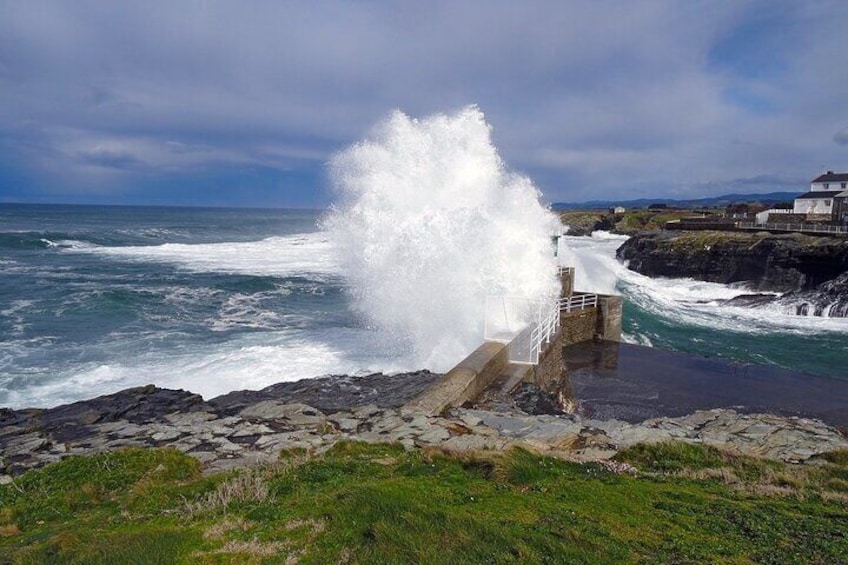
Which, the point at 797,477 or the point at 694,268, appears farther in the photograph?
the point at 694,268

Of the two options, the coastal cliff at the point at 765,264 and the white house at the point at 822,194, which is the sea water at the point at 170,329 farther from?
the white house at the point at 822,194

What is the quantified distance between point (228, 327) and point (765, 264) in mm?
29906

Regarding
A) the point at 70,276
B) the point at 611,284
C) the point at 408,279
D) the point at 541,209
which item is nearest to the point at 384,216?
the point at 408,279

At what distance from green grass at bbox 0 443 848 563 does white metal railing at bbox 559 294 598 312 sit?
9807 mm

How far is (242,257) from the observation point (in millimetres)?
41938

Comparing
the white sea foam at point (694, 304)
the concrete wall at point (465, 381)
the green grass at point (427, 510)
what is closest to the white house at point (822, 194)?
the white sea foam at point (694, 304)

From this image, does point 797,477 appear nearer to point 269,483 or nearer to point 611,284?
point 269,483

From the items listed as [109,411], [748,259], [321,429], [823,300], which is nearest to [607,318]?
[321,429]

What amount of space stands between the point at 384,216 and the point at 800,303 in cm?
2215

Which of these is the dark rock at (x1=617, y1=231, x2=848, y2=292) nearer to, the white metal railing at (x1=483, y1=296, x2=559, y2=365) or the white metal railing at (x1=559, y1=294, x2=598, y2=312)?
the white metal railing at (x1=559, y1=294, x2=598, y2=312)

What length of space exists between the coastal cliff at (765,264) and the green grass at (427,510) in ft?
83.9

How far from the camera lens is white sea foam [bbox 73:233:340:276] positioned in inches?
1340

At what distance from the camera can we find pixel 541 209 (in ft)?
51.1

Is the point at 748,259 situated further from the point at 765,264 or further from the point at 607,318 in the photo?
the point at 607,318
